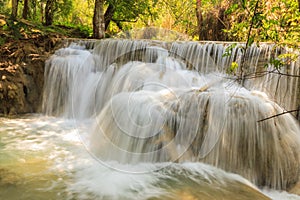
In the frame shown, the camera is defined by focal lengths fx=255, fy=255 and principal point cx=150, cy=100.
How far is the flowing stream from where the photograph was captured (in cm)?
341

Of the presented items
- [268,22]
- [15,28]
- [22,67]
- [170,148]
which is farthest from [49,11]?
[268,22]

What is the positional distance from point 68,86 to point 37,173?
4057mm

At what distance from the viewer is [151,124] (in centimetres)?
432

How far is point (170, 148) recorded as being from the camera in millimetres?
4113

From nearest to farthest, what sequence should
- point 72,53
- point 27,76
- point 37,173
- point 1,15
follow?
point 37,173 < point 27,76 < point 72,53 < point 1,15

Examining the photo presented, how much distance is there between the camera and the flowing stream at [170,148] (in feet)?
11.2

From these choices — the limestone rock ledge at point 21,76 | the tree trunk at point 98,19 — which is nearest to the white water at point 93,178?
the limestone rock ledge at point 21,76

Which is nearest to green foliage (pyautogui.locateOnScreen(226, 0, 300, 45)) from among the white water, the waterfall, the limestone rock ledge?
the waterfall

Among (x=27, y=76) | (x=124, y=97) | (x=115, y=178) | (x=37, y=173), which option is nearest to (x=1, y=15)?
(x=27, y=76)

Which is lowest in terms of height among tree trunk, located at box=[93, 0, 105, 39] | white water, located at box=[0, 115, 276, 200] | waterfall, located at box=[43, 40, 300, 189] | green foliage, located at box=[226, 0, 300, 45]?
white water, located at box=[0, 115, 276, 200]

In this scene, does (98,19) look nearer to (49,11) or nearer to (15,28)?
(15,28)

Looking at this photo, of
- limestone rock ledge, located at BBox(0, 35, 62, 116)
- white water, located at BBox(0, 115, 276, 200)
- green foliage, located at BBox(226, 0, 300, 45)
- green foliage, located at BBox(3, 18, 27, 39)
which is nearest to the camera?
green foliage, located at BBox(226, 0, 300, 45)

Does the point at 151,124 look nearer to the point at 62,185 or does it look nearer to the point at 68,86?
the point at 62,185

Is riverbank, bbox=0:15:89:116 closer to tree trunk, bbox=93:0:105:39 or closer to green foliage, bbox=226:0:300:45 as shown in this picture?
tree trunk, bbox=93:0:105:39
